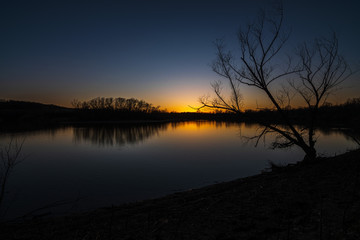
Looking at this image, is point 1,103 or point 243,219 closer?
point 243,219

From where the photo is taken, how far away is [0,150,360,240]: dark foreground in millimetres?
3355

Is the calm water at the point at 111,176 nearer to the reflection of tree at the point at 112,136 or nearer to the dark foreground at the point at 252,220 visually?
the dark foreground at the point at 252,220

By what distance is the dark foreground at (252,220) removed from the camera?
3355 mm

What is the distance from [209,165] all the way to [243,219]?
33.8ft

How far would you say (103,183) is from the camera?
10.5 metres

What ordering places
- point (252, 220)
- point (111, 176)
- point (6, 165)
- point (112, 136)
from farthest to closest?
point (112, 136), point (6, 165), point (111, 176), point (252, 220)

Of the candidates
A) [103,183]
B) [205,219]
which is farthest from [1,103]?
[205,219]

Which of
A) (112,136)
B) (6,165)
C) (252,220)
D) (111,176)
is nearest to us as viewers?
(252,220)

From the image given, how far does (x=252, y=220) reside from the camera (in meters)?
3.96

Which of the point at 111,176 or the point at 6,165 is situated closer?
the point at 111,176

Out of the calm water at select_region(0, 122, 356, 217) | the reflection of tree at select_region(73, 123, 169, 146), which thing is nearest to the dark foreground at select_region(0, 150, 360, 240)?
the calm water at select_region(0, 122, 356, 217)

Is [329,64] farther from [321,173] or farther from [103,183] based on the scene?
[103,183]

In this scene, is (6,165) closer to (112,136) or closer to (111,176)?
(111,176)

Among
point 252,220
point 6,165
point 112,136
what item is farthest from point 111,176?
point 112,136
